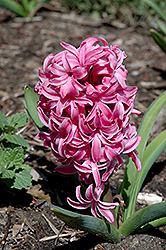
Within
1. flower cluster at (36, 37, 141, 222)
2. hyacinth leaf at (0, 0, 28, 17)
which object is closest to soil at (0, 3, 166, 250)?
hyacinth leaf at (0, 0, 28, 17)

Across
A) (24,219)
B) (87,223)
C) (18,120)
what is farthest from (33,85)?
(87,223)

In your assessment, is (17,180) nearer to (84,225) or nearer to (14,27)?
(84,225)

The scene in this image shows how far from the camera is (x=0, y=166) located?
181cm

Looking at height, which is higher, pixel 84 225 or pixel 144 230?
pixel 84 225

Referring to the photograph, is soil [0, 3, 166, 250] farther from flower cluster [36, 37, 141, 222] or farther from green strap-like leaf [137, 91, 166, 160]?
flower cluster [36, 37, 141, 222]

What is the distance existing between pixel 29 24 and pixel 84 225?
362 cm

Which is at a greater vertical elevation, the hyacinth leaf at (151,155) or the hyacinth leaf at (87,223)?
the hyacinth leaf at (151,155)

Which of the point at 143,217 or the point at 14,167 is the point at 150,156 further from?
the point at 14,167

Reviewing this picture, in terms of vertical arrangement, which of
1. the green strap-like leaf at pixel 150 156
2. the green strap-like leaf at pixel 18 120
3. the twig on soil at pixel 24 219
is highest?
the green strap-like leaf at pixel 150 156

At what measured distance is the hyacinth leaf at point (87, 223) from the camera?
129 cm

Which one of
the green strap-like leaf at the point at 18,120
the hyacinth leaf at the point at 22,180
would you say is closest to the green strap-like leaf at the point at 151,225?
the hyacinth leaf at the point at 22,180

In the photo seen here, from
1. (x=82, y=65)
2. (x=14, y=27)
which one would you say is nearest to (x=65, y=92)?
(x=82, y=65)

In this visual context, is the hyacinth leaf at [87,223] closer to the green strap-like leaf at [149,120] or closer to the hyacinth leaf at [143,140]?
the hyacinth leaf at [143,140]

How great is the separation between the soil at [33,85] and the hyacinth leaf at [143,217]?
0.33 feet
